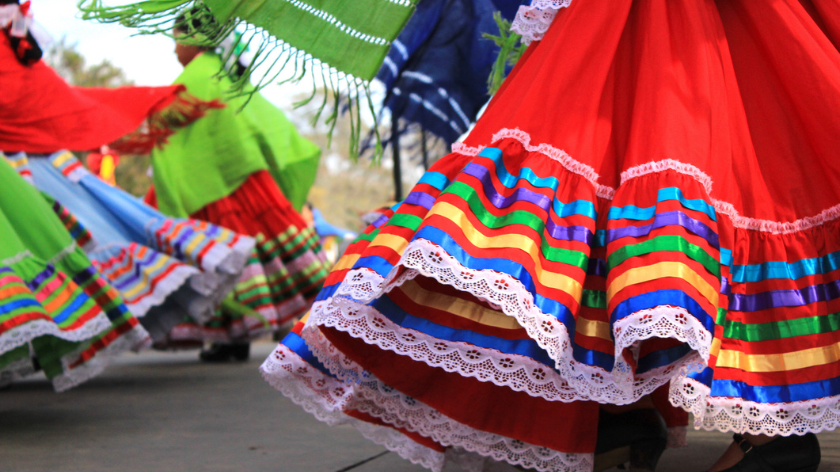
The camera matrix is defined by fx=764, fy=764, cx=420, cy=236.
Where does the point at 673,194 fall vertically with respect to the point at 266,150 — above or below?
above

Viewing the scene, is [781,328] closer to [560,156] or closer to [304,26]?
[560,156]

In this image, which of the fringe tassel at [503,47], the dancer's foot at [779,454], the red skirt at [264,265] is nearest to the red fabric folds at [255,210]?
the red skirt at [264,265]

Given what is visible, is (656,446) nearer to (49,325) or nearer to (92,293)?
(49,325)

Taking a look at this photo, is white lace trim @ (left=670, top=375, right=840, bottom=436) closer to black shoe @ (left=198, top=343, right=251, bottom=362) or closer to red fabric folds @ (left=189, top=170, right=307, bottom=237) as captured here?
red fabric folds @ (left=189, top=170, right=307, bottom=237)

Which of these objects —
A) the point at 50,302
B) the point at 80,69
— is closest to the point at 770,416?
the point at 50,302

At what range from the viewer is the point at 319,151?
16.3 ft

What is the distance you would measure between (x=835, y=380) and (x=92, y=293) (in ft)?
7.68

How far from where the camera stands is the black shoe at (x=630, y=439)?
1.63 meters

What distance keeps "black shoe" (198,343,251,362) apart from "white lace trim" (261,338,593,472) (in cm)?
337

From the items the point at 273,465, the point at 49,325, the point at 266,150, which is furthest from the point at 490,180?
the point at 266,150

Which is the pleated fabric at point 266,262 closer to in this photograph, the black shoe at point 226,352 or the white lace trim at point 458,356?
the black shoe at point 226,352

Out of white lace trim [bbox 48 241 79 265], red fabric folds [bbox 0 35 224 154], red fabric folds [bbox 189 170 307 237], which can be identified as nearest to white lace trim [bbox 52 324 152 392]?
white lace trim [bbox 48 241 79 265]

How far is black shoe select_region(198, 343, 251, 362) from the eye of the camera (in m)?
4.84

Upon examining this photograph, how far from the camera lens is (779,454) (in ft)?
4.99
